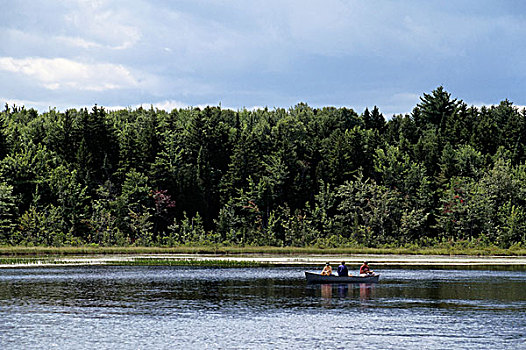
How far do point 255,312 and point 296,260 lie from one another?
48.6 metres

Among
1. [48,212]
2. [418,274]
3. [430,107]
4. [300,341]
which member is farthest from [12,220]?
[430,107]

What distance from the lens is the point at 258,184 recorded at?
130 meters

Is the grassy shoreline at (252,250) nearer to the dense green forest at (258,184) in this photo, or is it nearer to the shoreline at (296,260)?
the shoreline at (296,260)

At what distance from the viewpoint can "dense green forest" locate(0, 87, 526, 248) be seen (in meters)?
111

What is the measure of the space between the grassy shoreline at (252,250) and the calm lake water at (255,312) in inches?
1147

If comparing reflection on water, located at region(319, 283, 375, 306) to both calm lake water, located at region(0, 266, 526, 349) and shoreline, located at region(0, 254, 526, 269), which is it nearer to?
calm lake water, located at region(0, 266, 526, 349)

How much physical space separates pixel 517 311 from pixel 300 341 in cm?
1670

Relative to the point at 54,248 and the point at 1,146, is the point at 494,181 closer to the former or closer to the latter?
the point at 54,248

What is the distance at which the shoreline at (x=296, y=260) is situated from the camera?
3354 inches

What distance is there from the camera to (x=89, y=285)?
59.8 m

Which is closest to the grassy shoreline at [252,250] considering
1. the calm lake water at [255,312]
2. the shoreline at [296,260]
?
the shoreline at [296,260]

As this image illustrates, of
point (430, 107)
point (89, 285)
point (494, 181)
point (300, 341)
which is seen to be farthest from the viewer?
point (430, 107)

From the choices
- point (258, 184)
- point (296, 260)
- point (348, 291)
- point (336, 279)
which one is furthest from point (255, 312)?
point (258, 184)

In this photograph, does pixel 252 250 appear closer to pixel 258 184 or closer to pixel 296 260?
pixel 296 260
